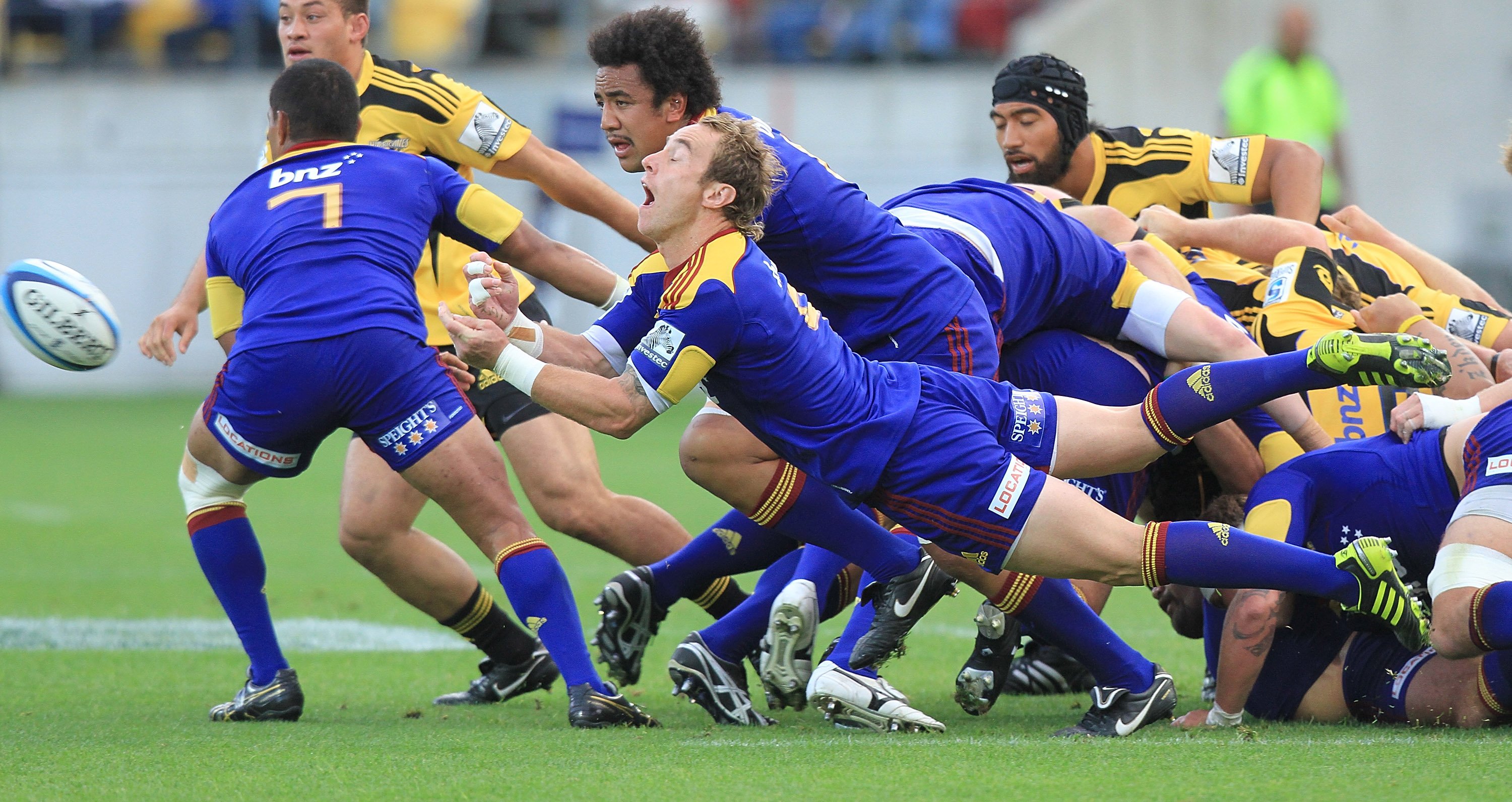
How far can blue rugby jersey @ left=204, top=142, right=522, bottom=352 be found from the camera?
4.43 metres

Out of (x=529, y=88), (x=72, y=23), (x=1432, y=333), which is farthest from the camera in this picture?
(x=72, y=23)

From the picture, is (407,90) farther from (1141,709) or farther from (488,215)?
(1141,709)

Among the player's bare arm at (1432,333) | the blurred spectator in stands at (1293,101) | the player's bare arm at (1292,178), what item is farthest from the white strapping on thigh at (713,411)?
the blurred spectator in stands at (1293,101)

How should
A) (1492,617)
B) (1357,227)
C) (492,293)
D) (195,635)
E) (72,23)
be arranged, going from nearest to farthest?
(1492,617), (492,293), (1357,227), (195,635), (72,23)

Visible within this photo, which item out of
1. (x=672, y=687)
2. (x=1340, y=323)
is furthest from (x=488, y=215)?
(x=1340, y=323)

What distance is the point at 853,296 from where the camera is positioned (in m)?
4.47

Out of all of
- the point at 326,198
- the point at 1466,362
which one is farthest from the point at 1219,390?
the point at 326,198

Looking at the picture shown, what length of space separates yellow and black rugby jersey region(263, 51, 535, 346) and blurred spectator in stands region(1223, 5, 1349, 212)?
5.91 m

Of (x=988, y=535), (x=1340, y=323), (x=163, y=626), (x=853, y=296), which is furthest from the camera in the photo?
(x=163, y=626)

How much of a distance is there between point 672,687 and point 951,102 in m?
15.6

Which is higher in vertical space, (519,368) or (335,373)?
(519,368)

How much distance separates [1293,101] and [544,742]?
7347 mm

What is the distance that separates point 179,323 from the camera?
17.0ft

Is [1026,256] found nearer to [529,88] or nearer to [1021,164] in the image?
[1021,164]
